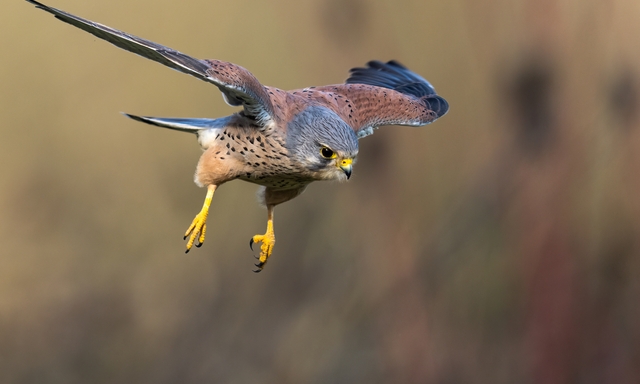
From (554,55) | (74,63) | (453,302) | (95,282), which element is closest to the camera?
(554,55)

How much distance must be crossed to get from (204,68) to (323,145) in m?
0.61

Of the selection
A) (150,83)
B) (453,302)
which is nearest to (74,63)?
(150,83)

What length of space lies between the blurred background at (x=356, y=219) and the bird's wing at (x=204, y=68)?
0.63 metres

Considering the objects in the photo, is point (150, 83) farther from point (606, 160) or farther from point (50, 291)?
point (606, 160)

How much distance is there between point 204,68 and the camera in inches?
117

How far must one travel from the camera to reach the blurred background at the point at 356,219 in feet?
11.3

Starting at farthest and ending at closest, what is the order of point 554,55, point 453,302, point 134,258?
point 134,258 → point 453,302 → point 554,55

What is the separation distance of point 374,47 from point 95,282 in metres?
2.52

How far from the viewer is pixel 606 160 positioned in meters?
3.71

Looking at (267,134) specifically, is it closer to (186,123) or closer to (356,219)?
(186,123)

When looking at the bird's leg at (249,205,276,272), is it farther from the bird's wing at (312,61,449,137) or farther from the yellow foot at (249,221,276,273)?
the bird's wing at (312,61,449,137)

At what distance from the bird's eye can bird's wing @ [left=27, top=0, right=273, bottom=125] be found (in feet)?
0.90

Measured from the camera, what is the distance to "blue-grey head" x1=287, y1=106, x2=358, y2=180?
3252mm

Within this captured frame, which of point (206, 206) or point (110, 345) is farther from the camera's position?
point (110, 345)
